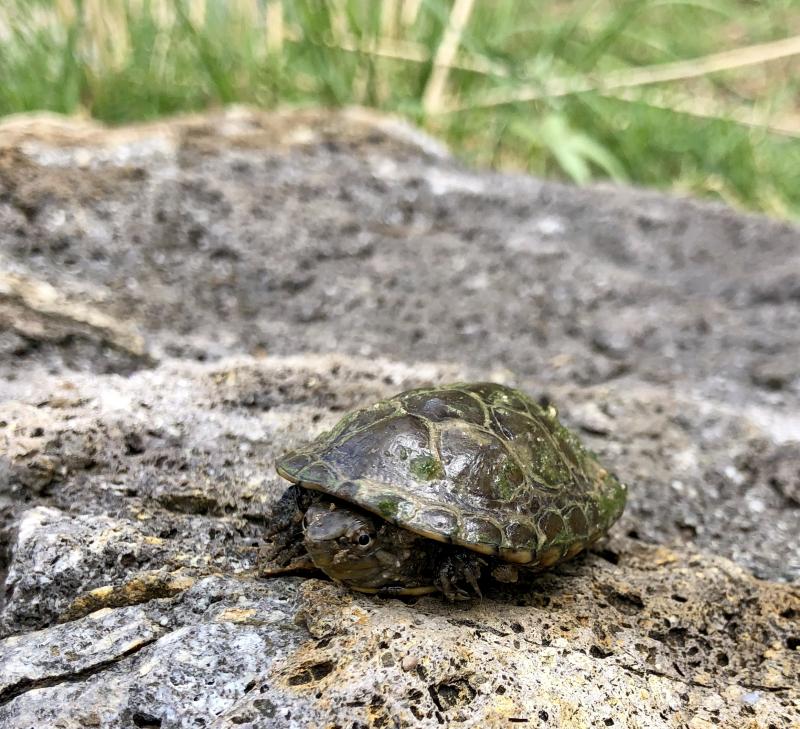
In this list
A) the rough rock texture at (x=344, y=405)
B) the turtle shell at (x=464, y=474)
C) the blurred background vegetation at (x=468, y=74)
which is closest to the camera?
the rough rock texture at (x=344, y=405)

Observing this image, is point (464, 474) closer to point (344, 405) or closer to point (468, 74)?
point (344, 405)

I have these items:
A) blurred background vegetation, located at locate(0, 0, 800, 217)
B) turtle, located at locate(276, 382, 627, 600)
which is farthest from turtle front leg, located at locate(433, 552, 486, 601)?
blurred background vegetation, located at locate(0, 0, 800, 217)

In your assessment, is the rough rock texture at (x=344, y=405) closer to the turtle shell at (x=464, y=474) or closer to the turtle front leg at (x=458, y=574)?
the turtle front leg at (x=458, y=574)

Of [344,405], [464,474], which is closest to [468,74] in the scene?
[344,405]

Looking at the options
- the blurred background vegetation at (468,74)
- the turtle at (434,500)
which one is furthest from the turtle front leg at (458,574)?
the blurred background vegetation at (468,74)

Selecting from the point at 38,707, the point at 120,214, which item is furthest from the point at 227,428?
the point at 120,214

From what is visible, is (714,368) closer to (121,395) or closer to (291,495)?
(291,495)

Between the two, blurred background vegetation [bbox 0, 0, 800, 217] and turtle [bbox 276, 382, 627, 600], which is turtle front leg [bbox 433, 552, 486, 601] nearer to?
turtle [bbox 276, 382, 627, 600]

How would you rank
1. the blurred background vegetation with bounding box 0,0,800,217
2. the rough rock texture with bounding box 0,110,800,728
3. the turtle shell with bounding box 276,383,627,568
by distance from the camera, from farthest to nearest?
1. the blurred background vegetation with bounding box 0,0,800,217
2. the turtle shell with bounding box 276,383,627,568
3. the rough rock texture with bounding box 0,110,800,728
